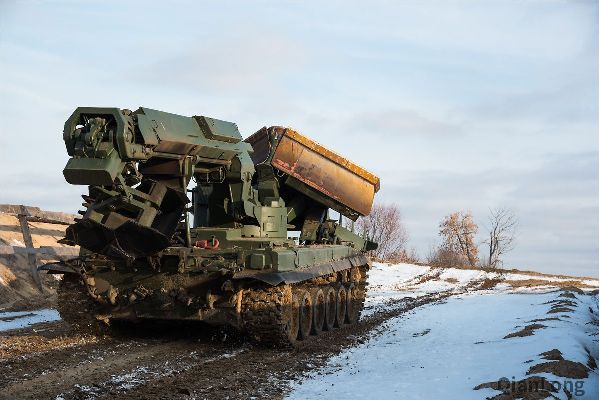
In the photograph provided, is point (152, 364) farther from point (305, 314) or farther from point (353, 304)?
point (353, 304)

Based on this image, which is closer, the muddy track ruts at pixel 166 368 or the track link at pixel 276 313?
the muddy track ruts at pixel 166 368

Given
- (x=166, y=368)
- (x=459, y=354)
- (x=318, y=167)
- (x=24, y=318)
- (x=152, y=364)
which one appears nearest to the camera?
(x=166, y=368)

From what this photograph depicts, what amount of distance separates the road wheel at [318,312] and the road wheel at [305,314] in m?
0.17

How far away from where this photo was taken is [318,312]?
13438mm

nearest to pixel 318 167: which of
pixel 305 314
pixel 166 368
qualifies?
pixel 305 314

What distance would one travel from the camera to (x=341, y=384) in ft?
29.0

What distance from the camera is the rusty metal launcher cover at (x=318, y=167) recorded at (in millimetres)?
15227

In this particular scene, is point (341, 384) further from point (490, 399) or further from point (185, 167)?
point (185, 167)

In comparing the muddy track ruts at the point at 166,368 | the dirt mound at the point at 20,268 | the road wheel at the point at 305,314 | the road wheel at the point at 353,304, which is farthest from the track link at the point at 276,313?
the dirt mound at the point at 20,268

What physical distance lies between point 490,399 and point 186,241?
556cm

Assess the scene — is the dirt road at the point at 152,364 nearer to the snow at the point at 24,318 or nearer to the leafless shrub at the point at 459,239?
the snow at the point at 24,318

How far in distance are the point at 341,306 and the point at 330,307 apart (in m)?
0.79

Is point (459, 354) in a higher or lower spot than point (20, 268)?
lower

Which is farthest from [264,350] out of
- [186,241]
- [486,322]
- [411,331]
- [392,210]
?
[392,210]
